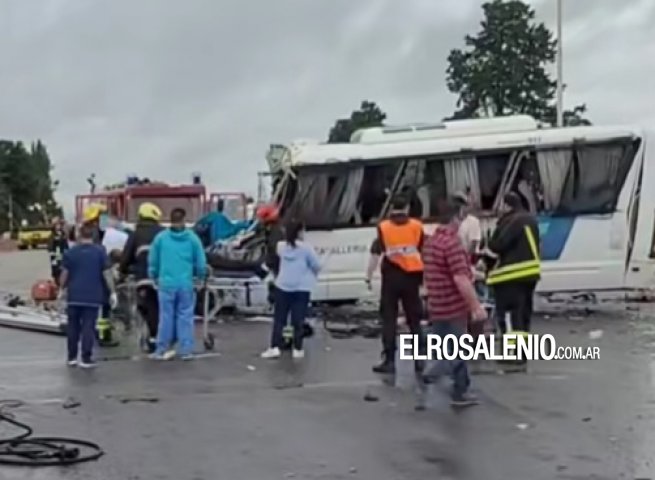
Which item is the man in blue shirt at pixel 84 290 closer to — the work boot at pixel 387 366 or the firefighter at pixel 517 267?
the work boot at pixel 387 366

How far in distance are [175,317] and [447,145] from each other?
7078mm

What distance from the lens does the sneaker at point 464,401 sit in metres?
10.4

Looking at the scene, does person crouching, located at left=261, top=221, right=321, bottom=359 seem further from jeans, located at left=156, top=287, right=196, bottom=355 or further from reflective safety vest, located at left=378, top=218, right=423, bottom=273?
reflective safety vest, located at left=378, top=218, right=423, bottom=273

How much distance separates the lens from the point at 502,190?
769 inches

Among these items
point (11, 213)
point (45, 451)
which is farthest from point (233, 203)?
point (11, 213)

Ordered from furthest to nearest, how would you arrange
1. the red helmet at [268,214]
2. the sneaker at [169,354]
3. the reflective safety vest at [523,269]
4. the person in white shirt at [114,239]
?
the red helmet at [268,214]
the person in white shirt at [114,239]
the sneaker at [169,354]
the reflective safety vest at [523,269]

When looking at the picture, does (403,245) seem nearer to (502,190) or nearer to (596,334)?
(596,334)

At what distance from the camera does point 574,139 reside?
19656 mm

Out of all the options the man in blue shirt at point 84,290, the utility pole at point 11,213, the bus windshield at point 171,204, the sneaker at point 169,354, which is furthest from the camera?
the utility pole at point 11,213

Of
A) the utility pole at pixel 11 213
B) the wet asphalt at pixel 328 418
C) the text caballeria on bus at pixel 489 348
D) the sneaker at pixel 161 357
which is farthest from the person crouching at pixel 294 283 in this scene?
the utility pole at pixel 11 213

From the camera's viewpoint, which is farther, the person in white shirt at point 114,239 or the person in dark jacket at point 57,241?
the person in dark jacket at point 57,241

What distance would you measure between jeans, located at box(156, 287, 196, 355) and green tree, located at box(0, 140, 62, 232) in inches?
3939

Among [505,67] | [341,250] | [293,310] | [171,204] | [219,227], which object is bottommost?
[293,310]

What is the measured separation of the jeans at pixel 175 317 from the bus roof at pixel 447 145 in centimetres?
596
